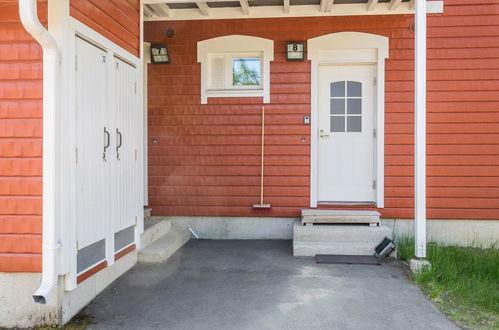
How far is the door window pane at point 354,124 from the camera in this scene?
511cm

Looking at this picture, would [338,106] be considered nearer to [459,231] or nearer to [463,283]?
[459,231]

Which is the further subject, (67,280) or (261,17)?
(261,17)

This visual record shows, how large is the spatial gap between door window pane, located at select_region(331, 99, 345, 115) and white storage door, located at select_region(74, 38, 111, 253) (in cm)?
297

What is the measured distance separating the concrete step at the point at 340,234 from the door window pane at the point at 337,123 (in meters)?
1.35

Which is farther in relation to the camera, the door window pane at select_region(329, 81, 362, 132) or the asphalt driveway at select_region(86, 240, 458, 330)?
the door window pane at select_region(329, 81, 362, 132)

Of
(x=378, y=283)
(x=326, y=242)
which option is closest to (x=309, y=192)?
(x=326, y=242)

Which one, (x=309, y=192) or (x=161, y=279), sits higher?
(x=309, y=192)

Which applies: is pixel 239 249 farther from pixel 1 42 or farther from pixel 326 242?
pixel 1 42

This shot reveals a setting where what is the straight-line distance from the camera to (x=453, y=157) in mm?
4883

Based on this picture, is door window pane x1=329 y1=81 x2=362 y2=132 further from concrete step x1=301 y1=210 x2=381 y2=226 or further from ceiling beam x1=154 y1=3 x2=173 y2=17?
ceiling beam x1=154 y1=3 x2=173 y2=17

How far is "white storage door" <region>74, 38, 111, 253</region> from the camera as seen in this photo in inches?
114

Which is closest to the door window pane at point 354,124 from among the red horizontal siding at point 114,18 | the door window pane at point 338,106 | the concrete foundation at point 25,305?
the door window pane at point 338,106

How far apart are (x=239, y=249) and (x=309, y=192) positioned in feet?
3.96

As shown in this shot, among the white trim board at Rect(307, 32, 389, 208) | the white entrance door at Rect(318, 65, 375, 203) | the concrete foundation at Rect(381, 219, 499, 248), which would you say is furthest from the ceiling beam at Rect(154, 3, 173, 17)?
the concrete foundation at Rect(381, 219, 499, 248)
